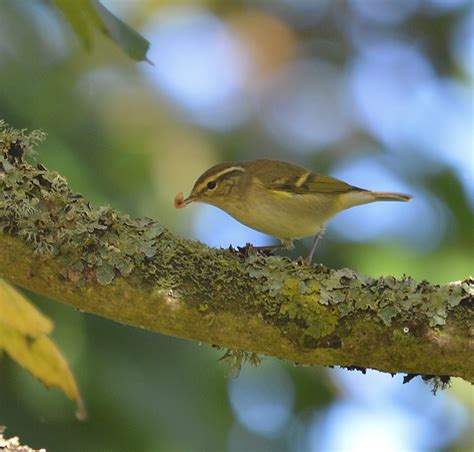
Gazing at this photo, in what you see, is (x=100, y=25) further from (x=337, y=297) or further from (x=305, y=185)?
(x=305, y=185)

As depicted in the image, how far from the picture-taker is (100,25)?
6.74 feet

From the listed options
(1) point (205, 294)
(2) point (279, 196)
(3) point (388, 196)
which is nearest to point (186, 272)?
(1) point (205, 294)

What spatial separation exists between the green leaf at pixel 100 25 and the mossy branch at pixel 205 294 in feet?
2.15

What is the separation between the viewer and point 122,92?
684 cm

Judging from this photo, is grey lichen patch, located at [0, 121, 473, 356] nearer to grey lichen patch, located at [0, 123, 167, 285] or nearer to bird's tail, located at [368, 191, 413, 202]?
grey lichen patch, located at [0, 123, 167, 285]

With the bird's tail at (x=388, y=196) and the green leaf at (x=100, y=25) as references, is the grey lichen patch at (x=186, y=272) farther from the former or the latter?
the bird's tail at (x=388, y=196)

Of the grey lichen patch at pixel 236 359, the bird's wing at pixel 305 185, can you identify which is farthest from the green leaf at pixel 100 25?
the bird's wing at pixel 305 185

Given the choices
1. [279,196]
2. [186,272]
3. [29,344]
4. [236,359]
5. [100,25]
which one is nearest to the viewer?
[100,25]

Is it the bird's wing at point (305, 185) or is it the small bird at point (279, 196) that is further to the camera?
the bird's wing at point (305, 185)

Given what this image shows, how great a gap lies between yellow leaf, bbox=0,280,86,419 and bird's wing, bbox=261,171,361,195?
7.87ft

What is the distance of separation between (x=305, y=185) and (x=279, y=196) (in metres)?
0.27

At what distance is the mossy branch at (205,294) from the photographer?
8.39 ft

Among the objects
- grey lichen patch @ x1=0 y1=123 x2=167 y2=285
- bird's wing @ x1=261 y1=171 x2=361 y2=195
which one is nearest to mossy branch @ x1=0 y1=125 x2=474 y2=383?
grey lichen patch @ x1=0 y1=123 x2=167 y2=285

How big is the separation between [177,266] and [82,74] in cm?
372
